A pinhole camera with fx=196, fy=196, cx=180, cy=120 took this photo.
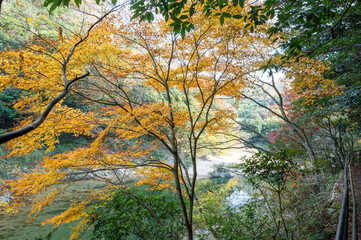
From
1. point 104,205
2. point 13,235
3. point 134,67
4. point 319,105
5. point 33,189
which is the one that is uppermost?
point 134,67

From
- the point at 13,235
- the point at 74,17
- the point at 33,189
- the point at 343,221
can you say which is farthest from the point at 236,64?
the point at 13,235

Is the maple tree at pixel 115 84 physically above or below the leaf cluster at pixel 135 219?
above

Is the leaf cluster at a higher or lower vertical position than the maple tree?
lower

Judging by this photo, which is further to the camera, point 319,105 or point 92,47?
point 319,105

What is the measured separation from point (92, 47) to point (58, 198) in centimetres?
794

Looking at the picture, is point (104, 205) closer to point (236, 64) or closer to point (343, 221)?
point (343, 221)

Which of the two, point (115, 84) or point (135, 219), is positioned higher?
point (115, 84)

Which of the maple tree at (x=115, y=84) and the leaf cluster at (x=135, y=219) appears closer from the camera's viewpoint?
the maple tree at (x=115, y=84)

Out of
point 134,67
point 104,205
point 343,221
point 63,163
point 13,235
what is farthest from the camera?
point 13,235

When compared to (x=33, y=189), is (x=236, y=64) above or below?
above

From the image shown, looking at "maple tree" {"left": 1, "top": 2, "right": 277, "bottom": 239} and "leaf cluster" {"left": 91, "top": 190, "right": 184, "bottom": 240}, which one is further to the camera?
"leaf cluster" {"left": 91, "top": 190, "right": 184, "bottom": 240}

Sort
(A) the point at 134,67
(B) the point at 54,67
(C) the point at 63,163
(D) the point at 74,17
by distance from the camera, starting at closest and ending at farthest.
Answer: (B) the point at 54,67 → (C) the point at 63,163 → (A) the point at 134,67 → (D) the point at 74,17

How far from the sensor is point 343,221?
3.63 ft

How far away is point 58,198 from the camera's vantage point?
9.02 m
